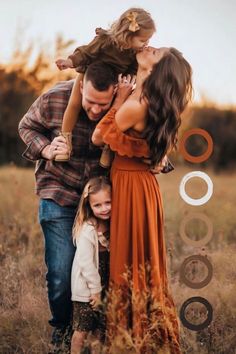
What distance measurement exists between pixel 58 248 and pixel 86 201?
0.35m

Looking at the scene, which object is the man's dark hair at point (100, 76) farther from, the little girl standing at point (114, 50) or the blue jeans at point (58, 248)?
the blue jeans at point (58, 248)

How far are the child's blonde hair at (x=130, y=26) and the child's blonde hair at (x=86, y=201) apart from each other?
0.78m

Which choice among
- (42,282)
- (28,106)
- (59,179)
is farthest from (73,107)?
(28,106)

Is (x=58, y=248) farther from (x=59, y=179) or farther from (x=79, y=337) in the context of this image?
(x=79, y=337)

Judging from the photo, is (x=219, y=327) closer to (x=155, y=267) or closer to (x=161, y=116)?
(x=155, y=267)

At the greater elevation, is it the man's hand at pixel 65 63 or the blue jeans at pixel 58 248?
the man's hand at pixel 65 63

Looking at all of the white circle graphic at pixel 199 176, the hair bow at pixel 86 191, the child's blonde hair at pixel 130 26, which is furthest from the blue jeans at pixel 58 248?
the child's blonde hair at pixel 130 26

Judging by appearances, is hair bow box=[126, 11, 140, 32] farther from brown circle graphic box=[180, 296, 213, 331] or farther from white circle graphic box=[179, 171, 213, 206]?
brown circle graphic box=[180, 296, 213, 331]

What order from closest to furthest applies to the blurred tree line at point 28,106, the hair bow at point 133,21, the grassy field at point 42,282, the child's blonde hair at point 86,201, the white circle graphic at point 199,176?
the hair bow at point 133,21, the child's blonde hair at point 86,201, the white circle graphic at point 199,176, the grassy field at point 42,282, the blurred tree line at point 28,106

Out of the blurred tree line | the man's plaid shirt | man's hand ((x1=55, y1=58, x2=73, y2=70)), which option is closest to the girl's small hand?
the man's plaid shirt

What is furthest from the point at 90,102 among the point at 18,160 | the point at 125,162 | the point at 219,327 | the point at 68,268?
the point at 18,160

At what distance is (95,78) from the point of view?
12.6 feet

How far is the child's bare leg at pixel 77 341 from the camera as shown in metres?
4.10

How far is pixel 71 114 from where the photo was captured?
13.2ft
